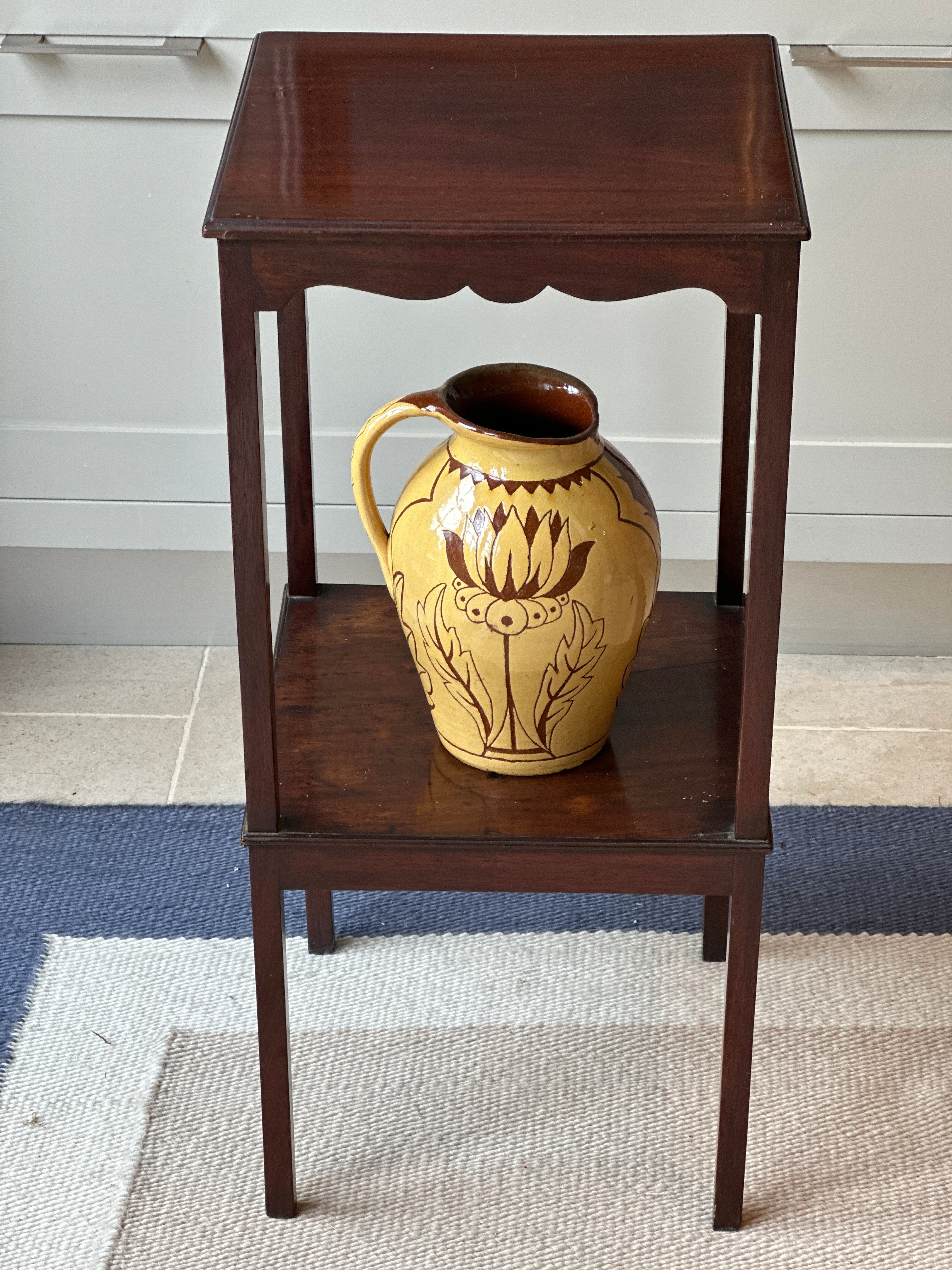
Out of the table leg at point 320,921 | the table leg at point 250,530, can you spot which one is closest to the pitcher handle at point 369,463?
the table leg at point 250,530

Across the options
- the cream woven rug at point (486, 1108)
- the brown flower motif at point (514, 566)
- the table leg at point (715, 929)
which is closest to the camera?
the brown flower motif at point (514, 566)

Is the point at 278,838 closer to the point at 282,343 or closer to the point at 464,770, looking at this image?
the point at 464,770

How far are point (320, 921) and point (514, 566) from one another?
575 mm

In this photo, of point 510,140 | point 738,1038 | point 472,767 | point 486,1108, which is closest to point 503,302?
point 510,140

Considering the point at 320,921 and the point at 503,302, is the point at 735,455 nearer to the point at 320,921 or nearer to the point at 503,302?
the point at 503,302

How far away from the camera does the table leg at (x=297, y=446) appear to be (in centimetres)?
117

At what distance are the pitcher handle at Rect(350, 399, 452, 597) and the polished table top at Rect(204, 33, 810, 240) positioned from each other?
0.17 m

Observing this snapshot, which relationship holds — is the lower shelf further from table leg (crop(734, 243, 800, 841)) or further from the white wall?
the white wall

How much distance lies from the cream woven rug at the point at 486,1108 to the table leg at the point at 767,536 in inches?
14.6

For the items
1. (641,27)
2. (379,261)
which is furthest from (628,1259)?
(641,27)

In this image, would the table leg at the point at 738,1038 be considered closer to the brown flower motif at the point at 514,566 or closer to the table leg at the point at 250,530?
the brown flower motif at the point at 514,566

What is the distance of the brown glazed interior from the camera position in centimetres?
104

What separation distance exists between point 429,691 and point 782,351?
1.25ft

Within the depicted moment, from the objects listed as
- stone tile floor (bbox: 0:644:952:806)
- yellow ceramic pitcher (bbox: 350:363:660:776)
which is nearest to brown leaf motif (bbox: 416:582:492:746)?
yellow ceramic pitcher (bbox: 350:363:660:776)
